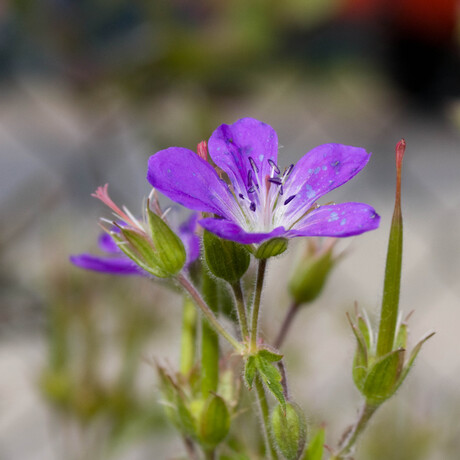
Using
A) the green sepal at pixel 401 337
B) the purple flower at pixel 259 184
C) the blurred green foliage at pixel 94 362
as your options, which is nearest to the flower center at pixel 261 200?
the purple flower at pixel 259 184

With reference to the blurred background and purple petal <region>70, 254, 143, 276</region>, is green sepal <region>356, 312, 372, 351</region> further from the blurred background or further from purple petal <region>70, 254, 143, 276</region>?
purple petal <region>70, 254, 143, 276</region>

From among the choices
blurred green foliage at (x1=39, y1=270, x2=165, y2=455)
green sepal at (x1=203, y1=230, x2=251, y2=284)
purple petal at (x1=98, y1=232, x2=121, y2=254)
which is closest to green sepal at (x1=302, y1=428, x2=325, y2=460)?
green sepal at (x1=203, y1=230, x2=251, y2=284)

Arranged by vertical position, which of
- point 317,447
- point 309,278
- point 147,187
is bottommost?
point 317,447

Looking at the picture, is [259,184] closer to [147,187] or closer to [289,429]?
[289,429]

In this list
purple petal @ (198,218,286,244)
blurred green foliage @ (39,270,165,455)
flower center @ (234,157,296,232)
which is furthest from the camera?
blurred green foliage @ (39,270,165,455)

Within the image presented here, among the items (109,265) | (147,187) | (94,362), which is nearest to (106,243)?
(109,265)

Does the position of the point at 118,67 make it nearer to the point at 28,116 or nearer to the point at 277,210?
the point at 277,210

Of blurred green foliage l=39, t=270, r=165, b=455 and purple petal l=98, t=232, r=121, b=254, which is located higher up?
purple petal l=98, t=232, r=121, b=254

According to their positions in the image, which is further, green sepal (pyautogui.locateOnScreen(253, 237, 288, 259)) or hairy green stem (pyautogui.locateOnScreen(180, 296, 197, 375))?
hairy green stem (pyautogui.locateOnScreen(180, 296, 197, 375))
